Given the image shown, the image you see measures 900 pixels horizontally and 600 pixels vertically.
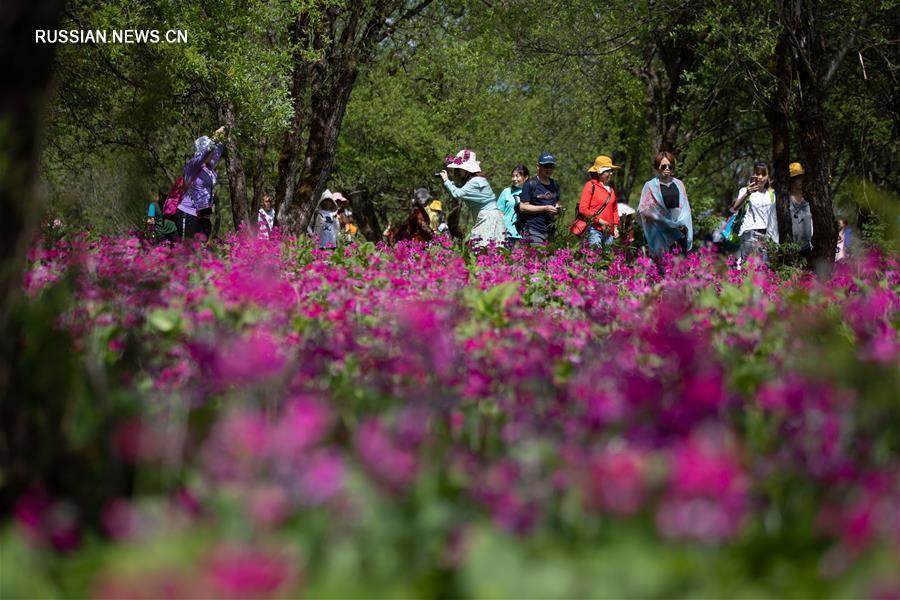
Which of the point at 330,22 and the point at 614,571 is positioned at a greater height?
the point at 330,22

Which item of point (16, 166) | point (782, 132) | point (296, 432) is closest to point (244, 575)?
point (296, 432)

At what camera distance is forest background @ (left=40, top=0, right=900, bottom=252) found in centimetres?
1650

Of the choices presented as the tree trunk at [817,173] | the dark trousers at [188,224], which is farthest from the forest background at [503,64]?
the dark trousers at [188,224]

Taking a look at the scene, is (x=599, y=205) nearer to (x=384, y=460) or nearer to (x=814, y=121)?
(x=814, y=121)

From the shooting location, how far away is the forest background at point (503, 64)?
54.1ft

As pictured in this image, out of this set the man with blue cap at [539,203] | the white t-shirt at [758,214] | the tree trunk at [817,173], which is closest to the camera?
the tree trunk at [817,173]

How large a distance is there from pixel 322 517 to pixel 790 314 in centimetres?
397

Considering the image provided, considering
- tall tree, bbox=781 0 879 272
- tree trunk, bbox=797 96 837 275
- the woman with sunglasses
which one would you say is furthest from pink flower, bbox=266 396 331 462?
tree trunk, bbox=797 96 837 275

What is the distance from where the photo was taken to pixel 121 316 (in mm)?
5051

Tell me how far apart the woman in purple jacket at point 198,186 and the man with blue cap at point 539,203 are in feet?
12.4

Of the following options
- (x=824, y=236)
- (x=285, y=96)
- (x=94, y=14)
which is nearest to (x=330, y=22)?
(x=285, y=96)

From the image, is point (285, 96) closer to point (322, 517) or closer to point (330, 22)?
point (330, 22)

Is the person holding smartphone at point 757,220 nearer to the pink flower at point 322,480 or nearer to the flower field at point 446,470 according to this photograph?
the flower field at point 446,470

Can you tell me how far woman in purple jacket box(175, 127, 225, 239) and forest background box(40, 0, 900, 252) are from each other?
159 centimetres
